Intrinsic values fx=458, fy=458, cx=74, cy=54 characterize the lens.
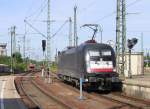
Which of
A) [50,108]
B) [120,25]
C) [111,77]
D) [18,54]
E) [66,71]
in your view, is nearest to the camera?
[50,108]

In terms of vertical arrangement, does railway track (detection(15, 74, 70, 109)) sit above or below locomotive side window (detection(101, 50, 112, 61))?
below

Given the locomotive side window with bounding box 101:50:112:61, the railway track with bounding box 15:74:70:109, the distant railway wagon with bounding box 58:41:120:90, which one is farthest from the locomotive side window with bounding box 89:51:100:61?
the railway track with bounding box 15:74:70:109

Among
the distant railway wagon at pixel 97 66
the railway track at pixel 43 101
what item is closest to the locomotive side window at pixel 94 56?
the distant railway wagon at pixel 97 66

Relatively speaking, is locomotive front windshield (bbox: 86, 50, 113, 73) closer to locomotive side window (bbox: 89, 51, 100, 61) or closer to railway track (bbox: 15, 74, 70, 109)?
locomotive side window (bbox: 89, 51, 100, 61)

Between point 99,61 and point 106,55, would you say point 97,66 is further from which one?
point 106,55

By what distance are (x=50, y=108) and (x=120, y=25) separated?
1363cm

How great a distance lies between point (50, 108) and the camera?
66.6 ft

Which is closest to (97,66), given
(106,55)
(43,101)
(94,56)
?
(94,56)

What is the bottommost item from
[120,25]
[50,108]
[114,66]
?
[50,108]

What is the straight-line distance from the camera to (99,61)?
29828mm

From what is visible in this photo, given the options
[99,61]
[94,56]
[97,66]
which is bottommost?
[97,66]

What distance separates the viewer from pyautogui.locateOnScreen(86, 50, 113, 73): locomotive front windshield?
29.5 metres

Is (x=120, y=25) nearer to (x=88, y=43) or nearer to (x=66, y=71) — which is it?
(x=88, y=43)

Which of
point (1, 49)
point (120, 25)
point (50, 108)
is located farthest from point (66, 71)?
point (1, 49)
